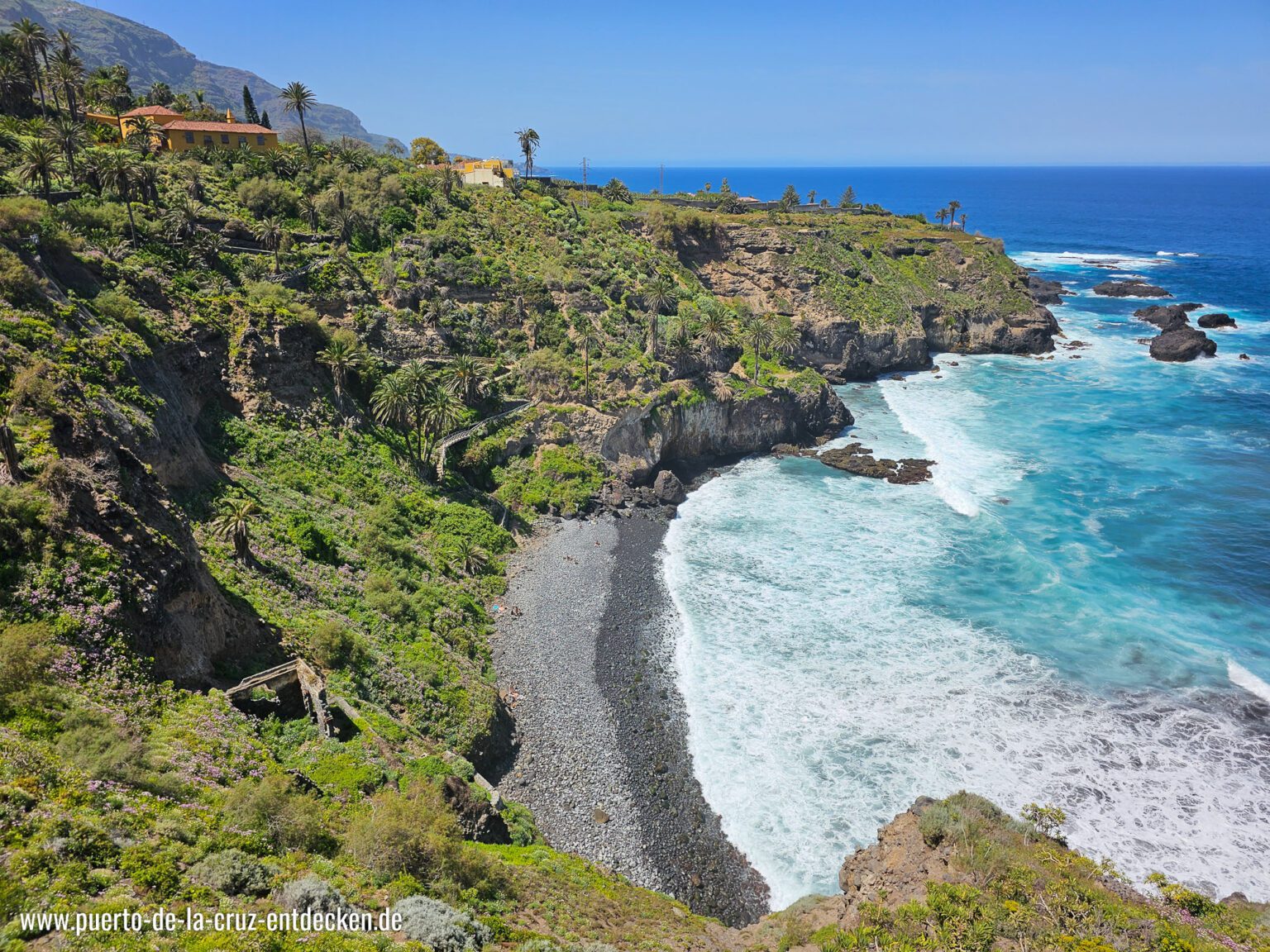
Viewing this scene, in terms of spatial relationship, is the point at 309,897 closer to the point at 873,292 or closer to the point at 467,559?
the point at 467,559

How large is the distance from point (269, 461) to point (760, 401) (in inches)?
1916

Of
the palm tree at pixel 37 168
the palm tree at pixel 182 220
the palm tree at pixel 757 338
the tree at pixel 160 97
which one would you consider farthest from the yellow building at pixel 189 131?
the palm tree at pixel 757 338

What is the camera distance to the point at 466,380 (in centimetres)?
5806

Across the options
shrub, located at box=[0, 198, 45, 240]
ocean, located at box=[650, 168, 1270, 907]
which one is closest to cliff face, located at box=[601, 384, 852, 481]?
ocean, located at box=[650, 168, 1270, 907]

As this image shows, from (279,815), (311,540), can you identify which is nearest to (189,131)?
(311,540)

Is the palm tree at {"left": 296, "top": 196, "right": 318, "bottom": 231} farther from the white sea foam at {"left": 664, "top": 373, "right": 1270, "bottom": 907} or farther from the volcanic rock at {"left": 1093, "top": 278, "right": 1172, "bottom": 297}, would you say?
the volcanic rock at {"left": 1093, "top": 278, "right": 1172, "bottom": 297}

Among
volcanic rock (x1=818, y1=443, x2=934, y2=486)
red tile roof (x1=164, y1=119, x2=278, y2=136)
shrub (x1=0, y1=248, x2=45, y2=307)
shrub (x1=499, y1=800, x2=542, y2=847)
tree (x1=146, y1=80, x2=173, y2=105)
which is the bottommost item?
shrub (x1=499, y1=800, x2=542, y2=847)

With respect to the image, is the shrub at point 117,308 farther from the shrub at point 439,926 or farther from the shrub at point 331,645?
the shrub at point 439,926

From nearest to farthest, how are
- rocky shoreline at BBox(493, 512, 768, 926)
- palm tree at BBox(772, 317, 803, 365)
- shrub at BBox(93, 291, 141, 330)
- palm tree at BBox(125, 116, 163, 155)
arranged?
rocky shoreline at BBox(493, 512, 768, 926) < shrub at BBox(93, 291, 141, 330) < palm tree at BBox(125, 116, 163, 155) < palm tree at BBox(772, 317, 803, 365)

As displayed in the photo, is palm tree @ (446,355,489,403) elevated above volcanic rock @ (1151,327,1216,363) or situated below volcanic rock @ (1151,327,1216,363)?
above

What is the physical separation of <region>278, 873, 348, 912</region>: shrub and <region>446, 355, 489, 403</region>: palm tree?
45.1 metres

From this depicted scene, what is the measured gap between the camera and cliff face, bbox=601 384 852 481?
207ft

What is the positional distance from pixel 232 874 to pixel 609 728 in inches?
863

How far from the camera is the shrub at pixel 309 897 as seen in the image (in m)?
15.6
